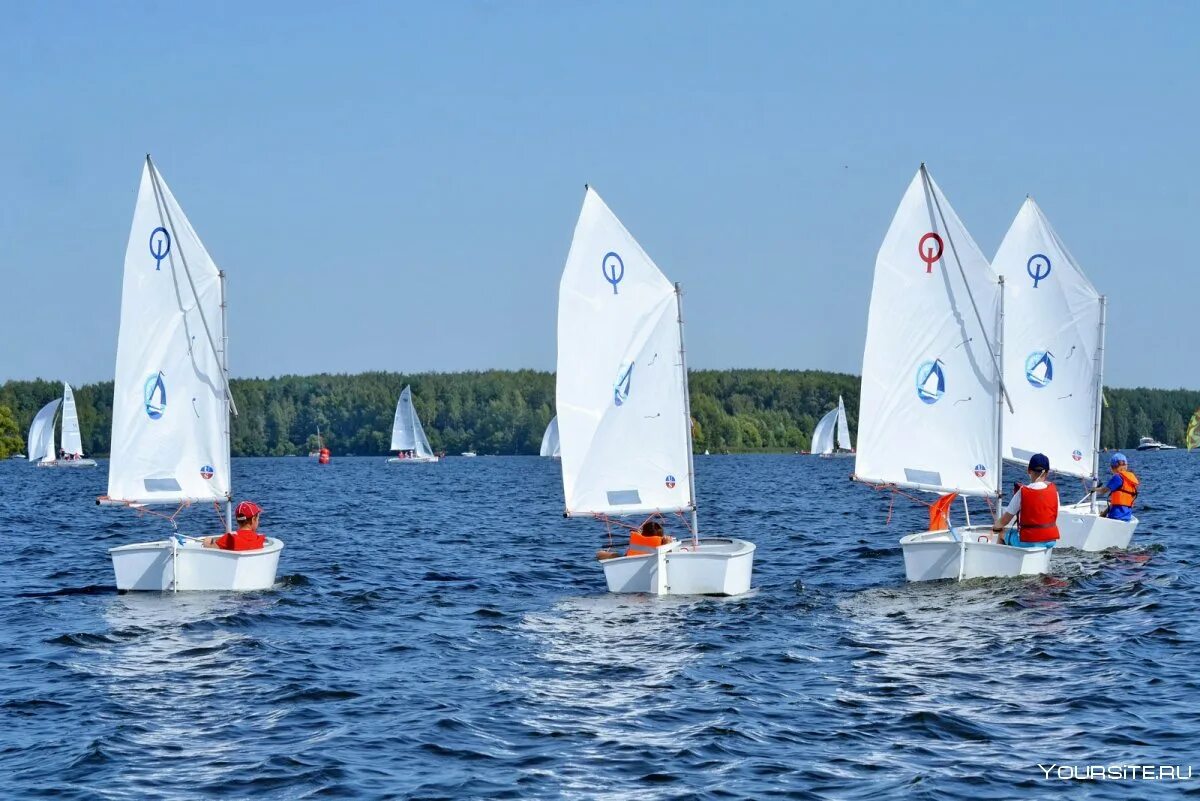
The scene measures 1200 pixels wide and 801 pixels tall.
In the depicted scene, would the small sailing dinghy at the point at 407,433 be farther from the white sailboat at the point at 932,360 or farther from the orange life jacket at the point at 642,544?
the orange life jacket at the point at 642,544

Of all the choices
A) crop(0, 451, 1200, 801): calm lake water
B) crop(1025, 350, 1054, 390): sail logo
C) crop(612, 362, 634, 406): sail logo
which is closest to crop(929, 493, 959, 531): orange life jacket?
crop(0, 451, 1200, 801): calm lake water

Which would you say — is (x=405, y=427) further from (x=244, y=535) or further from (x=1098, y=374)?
(x=244, y=535)

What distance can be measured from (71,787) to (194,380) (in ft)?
52.4

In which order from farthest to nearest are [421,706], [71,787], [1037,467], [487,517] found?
[487,517] → [1037,467] → [421,706] → [71,787]

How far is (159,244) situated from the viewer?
1137 inches

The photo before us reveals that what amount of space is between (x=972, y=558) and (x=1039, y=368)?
11943 millimetres

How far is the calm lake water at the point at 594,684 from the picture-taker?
1462 centimetres

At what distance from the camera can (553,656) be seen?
21.0 meters

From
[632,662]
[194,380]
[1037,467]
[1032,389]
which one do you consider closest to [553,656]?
[632,662]

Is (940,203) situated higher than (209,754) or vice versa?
(940,203)

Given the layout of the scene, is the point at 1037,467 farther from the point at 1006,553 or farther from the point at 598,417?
the point at 598,417

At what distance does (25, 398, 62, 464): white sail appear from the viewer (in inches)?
5239

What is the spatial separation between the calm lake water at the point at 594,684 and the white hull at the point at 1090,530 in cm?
58

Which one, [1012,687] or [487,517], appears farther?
[487,517]
